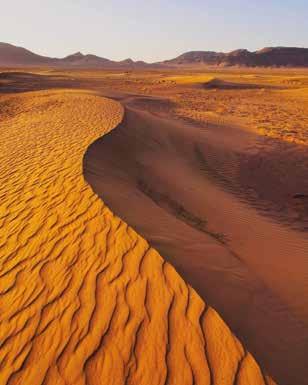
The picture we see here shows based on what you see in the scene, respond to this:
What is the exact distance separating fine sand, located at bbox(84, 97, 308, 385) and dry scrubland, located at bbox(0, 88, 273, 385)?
0.86 feet

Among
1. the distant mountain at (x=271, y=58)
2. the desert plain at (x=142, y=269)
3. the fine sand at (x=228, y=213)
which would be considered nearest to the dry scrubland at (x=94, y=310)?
the desert plain at (x=142, y=269)

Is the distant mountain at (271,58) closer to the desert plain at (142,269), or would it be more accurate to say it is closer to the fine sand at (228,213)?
the fine sand at (228,213)

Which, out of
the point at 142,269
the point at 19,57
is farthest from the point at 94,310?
the point at 19,57

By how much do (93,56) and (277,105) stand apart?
15667 cm

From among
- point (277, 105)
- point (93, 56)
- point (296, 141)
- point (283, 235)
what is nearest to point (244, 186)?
point (283, 235)

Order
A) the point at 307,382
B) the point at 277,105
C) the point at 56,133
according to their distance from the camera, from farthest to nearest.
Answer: the point at 277,105 → the point at 56,133 → the point at 307,382

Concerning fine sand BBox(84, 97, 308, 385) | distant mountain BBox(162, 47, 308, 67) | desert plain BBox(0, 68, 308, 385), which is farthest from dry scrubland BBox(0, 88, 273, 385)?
distant mountain BBox(162, 47, 308, 67)

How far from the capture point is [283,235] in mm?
6062

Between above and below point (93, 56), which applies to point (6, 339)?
above

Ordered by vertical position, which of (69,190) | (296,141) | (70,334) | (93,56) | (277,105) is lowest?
(93,56)

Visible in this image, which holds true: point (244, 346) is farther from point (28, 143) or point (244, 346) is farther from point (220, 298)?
point (28, 143)

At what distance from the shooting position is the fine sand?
10.0ft

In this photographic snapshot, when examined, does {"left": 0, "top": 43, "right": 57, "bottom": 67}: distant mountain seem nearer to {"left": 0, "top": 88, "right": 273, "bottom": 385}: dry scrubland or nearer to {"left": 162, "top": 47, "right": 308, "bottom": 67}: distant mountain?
{"left": 162, "top": 47, "right": 308, "bottom": 67}: distant mountain

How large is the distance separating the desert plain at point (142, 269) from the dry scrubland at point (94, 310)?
0.04 feet
